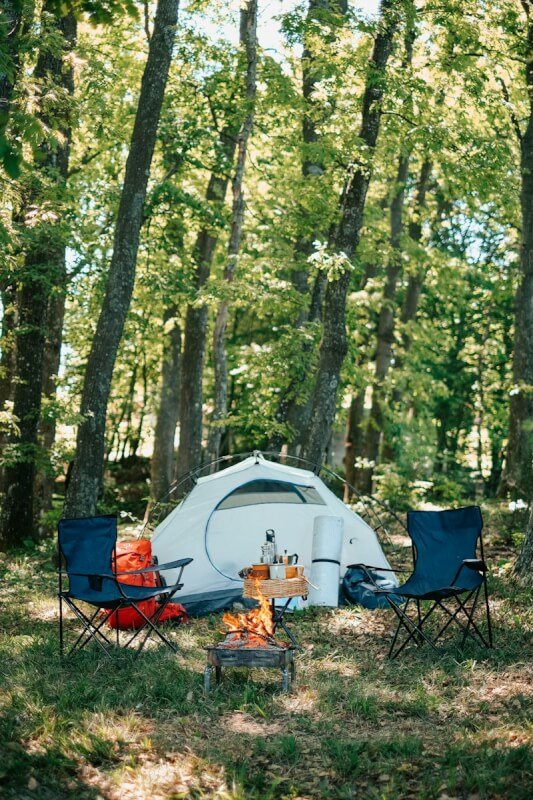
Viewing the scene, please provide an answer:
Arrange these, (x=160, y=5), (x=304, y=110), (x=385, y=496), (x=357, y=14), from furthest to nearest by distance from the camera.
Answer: (x=385, y=496) < (x=304, y=110) < (x=357, y=14) < (x=160, y=5)

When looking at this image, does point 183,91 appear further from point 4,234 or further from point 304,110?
point 4,234

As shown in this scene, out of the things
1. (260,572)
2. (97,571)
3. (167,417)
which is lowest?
(97,571)

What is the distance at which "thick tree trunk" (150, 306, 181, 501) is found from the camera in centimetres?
1552

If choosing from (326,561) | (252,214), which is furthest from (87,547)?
(252,214)

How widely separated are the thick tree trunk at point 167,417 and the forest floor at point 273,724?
29.3 ft

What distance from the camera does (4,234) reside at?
686cm

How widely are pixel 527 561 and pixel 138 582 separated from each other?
10.2 feet

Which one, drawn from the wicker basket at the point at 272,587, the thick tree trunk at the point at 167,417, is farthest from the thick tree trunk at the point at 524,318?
the thick tree trunk at the point at 167,417

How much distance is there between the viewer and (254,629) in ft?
18.6

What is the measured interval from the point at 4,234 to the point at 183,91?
245 inches

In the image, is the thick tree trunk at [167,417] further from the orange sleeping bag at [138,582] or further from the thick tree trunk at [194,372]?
the orange sleeping bag at [138,582]

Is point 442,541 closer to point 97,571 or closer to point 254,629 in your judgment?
point 254,629

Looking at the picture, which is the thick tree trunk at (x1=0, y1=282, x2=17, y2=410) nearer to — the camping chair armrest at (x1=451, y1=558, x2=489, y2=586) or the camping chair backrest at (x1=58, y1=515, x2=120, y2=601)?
the camping chair backrest at (x1=58, y1=515, x2=120, y2=601)

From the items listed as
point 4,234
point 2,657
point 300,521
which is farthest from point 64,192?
point 2,657
